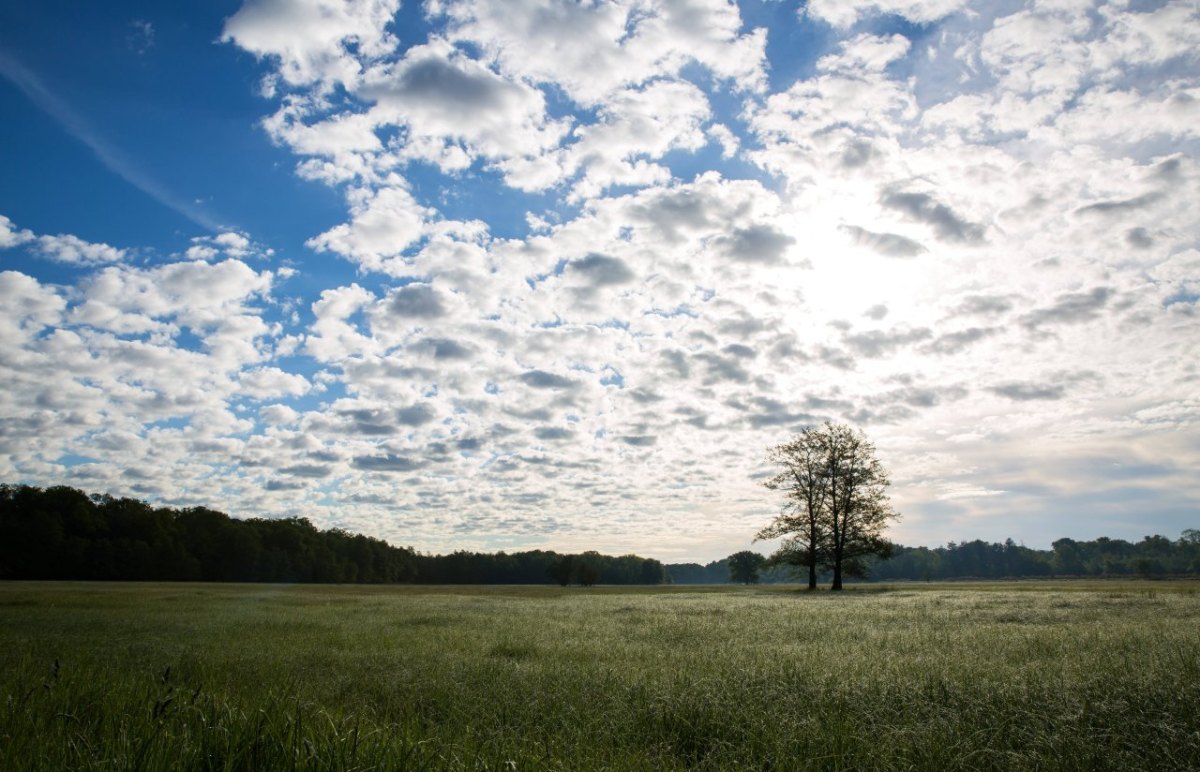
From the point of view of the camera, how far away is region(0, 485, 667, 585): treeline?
10312 cm

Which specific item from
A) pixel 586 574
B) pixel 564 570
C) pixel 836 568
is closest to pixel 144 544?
pixel 564 570

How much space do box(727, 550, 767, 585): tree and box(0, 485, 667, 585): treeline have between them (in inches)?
1586

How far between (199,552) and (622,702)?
149415 millimetres

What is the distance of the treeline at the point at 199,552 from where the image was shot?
103 m

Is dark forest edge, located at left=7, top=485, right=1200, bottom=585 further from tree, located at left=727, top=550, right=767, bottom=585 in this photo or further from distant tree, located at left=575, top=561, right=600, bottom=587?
tree, located at left=727, top=550, right=767, bottom=585

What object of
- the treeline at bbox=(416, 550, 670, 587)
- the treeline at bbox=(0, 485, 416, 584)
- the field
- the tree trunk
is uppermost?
the field

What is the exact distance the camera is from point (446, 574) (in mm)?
188250

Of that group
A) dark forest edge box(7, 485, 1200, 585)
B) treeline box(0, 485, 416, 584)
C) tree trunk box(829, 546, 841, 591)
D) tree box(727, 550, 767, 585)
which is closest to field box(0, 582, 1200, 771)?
tree trunk box(829, 546, 841, 591)

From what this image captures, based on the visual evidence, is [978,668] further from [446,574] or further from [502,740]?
[446,574]

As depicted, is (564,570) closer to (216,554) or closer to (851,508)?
(216,554)

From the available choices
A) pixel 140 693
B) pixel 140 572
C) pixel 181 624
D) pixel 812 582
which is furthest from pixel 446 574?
pixel 140 693

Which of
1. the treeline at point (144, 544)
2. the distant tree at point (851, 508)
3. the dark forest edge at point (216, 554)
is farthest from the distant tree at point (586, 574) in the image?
the distant tree at point (851, 508)

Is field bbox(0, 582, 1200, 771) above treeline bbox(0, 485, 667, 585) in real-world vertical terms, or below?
above

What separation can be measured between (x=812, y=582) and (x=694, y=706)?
2374 inches
